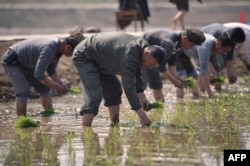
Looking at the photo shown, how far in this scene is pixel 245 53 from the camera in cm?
1722

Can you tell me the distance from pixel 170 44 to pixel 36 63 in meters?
1.99

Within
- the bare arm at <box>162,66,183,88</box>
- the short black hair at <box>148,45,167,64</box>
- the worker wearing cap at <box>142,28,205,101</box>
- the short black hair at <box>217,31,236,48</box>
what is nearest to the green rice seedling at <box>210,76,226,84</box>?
the worker wearing cap at <box>142,28,205,101</box>

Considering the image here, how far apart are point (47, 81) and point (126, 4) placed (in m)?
12.1

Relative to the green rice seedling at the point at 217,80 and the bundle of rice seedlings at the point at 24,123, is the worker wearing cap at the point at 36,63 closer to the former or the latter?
the bundle of rice seedlings at the point at 24,123

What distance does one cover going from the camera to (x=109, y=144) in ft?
36.2

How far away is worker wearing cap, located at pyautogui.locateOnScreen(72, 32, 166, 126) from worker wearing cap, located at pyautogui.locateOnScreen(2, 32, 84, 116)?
653 mm

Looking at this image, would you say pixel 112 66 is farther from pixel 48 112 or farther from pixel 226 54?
pixel 226 54

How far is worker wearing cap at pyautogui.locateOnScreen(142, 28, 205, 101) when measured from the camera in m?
13.6

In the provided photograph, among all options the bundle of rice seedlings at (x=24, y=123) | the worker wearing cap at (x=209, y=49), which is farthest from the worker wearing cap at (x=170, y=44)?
the bundle of rice seedlings at (x=24, y=123)

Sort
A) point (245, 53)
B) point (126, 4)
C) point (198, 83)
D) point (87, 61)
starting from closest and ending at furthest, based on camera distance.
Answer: point (87, 61) < point (198, 83) < point (245, 53) < point (126, 4)

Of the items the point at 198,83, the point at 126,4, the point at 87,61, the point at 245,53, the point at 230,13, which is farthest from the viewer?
the point at 230,13

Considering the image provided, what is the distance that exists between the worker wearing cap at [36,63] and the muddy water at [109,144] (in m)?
0.52

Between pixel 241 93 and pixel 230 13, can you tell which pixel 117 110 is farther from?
pixel 230 13

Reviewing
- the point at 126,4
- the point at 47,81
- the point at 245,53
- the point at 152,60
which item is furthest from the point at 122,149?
the point at 126,4
